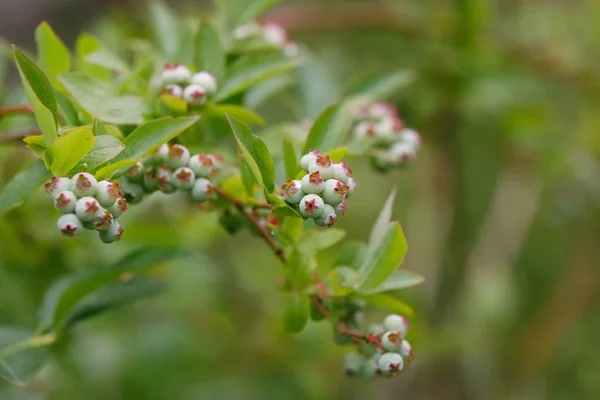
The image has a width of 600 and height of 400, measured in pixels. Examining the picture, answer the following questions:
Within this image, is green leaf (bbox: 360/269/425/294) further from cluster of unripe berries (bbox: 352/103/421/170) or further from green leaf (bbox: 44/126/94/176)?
green leaf (bbox: 44/126/94/176)

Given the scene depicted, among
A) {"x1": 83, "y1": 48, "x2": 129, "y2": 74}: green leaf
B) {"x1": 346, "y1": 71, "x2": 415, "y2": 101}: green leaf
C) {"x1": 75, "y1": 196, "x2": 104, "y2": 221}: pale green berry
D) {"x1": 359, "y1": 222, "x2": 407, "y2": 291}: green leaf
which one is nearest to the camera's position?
{"x1": 75, "y1": 196, "x2": 104, "y2": 221}: pale green berry

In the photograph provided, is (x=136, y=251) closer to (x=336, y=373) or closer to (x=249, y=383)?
(x=249, y=383)

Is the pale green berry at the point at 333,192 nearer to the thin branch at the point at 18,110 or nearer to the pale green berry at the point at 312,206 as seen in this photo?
the pale green berry at the point at 312,206

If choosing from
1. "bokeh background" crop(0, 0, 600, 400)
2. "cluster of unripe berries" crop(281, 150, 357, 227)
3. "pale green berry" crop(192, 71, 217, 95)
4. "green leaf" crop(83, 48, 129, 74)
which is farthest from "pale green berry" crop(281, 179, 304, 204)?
"bokeh background" crop(0, 0, 600, 400)

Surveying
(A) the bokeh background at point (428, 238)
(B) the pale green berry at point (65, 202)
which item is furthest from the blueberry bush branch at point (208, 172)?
(A) the bokeh background at point (428, 238)

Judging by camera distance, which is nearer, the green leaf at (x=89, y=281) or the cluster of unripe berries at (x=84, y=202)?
the cluster of unripe berries at (x=84, y=202)

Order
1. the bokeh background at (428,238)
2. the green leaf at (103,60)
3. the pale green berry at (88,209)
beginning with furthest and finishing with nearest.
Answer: the bokeh background at (428,238)
the green leaf at (103,60)
the pale green berry at (88,209)

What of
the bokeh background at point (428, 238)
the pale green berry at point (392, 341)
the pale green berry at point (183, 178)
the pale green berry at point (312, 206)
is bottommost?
the bokeh background at point (428, 238)
